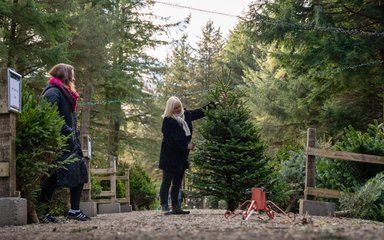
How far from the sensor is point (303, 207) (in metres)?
8.35

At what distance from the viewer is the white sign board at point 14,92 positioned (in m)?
5.69

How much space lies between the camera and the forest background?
39.9 ft

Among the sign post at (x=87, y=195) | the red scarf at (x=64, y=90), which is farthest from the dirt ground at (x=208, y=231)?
the sign post at (x=87, y=195)

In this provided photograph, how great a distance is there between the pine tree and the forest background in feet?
0.88

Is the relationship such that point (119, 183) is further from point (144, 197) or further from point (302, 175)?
point (302, 175)

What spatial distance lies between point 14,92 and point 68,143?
1.03m

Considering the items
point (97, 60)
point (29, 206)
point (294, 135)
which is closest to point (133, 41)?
point (97, 60)

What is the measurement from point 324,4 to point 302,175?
23.7 ft

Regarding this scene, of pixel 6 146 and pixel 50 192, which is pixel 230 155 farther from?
pixel 6 146

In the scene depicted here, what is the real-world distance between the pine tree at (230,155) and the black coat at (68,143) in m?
1.89

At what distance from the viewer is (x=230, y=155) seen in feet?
24.9

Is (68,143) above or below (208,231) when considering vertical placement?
above

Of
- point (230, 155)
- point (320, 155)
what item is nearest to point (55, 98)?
point (230, 155)

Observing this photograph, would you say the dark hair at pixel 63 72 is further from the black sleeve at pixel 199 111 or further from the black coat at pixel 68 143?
the black sleeve at pixel 199 111
